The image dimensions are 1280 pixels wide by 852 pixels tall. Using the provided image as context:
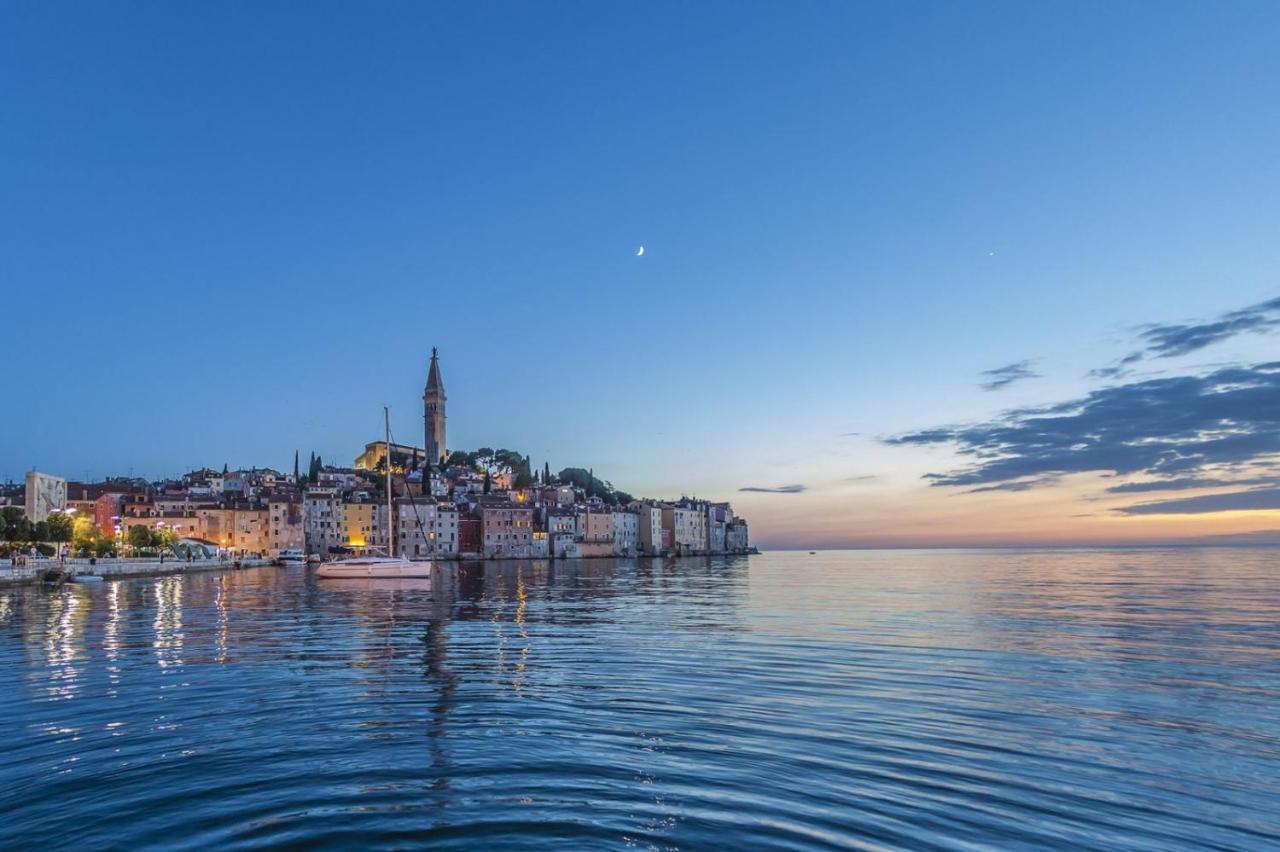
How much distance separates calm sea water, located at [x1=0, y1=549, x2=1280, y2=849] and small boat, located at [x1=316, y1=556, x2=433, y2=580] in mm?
36579

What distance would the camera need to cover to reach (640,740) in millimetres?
9898

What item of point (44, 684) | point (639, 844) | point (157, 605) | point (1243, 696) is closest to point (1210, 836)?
point (639, 844)

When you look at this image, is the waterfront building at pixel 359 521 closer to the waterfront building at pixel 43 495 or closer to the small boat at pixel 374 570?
the waterfront building at pixel 43 495

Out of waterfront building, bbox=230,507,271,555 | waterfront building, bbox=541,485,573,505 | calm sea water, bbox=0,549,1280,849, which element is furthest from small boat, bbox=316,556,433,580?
waterfront building, bbox=541,485,573,505

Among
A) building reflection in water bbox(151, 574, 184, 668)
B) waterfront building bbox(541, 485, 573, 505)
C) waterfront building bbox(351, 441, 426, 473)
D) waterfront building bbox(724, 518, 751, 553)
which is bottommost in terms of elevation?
waterfront building bbox(724, 518, 751, 553)

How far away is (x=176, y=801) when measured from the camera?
7.50m

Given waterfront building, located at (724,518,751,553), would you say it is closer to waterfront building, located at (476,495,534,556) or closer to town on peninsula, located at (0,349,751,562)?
town on peninsula, located at (0,349,751,562)

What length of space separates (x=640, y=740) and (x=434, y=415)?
184364 millimetres

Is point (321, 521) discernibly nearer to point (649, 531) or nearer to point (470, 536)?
point (470, 536)

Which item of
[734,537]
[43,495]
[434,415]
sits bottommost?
[734,537]

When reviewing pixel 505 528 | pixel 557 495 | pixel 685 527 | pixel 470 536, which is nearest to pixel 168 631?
pixel 505 528

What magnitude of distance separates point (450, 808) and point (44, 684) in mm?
11455

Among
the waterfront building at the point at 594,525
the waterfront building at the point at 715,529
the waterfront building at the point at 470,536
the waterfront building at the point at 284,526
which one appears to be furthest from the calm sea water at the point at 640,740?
the waterfront building at the point at 715,529

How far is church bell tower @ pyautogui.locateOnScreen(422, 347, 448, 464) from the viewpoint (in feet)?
614
